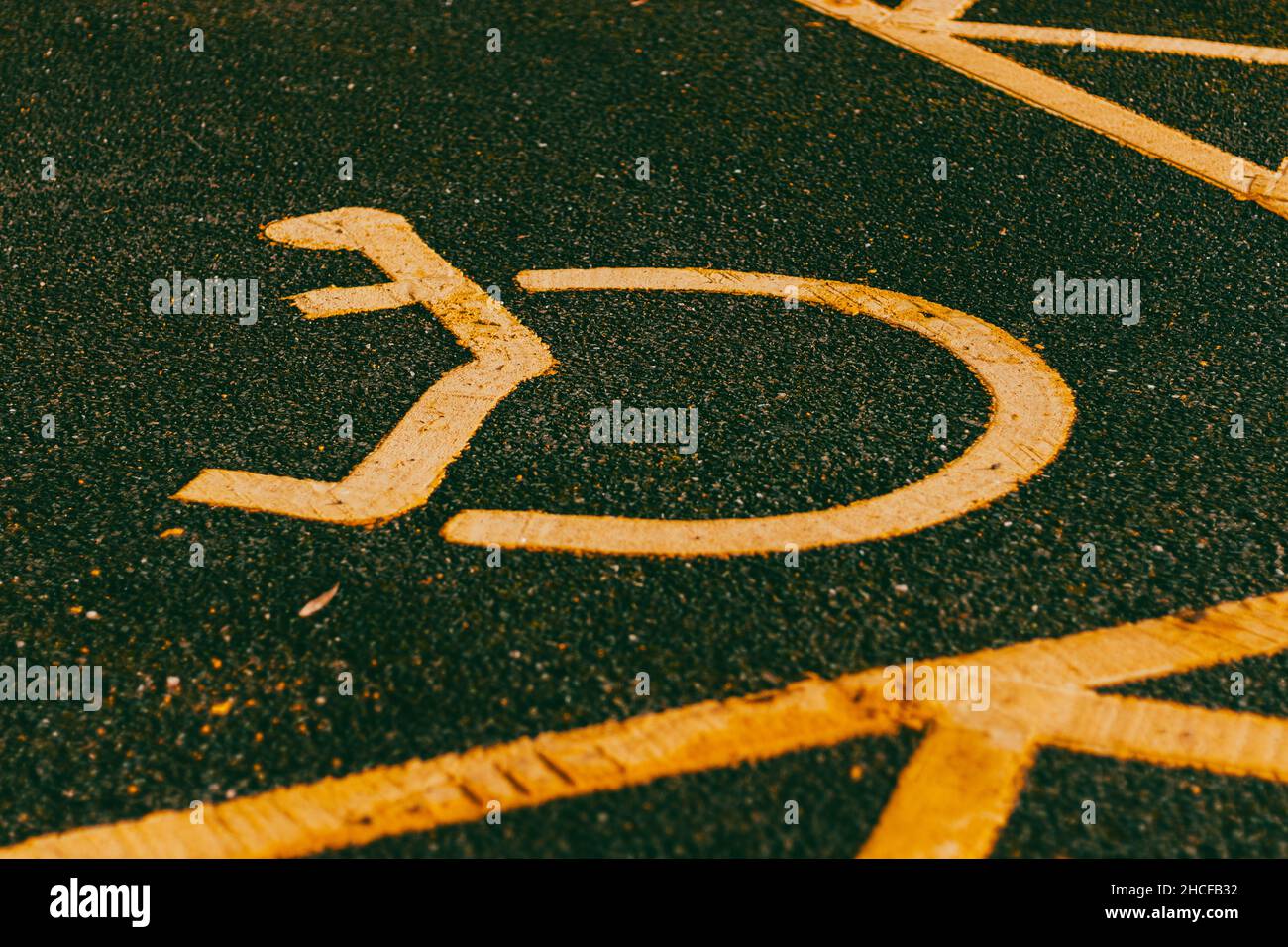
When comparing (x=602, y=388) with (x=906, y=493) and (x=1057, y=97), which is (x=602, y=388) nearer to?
(x=906, y=493)

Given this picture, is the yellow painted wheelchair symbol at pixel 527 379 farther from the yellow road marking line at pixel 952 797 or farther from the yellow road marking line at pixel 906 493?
the yellow road marking line at pixel 952 797

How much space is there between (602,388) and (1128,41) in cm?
356

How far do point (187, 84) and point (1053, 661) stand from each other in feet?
15.0

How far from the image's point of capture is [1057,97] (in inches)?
216

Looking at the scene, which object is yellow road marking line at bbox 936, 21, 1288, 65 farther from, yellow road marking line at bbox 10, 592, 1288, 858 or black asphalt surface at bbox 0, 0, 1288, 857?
yellow road marking line at bbox 10, 592, 1288, 858

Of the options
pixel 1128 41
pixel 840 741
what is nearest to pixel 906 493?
pixel 840 741

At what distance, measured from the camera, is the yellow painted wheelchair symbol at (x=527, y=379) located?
3.31 meters

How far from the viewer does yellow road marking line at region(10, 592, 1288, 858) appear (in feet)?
8.45

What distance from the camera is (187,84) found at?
5.71 meters

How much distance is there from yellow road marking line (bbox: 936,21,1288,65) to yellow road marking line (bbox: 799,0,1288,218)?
0.43ft

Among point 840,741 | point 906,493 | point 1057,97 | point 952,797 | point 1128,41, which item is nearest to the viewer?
point 952,797
